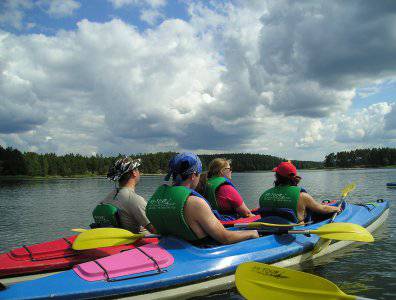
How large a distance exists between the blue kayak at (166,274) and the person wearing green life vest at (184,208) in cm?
24

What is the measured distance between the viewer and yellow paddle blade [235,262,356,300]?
4.21 metres

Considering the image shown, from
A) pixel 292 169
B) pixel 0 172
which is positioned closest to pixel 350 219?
pixel 292 169

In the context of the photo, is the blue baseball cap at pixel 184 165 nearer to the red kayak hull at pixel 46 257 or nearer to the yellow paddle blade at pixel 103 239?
the yellow paddle blade at pixel 103 239

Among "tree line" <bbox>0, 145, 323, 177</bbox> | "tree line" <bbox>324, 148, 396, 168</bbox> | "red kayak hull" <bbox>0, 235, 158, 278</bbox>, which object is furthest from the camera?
"tree line" <bbox>324, 148, 396, 168</bbox>

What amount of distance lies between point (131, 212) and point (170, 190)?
5.49ft

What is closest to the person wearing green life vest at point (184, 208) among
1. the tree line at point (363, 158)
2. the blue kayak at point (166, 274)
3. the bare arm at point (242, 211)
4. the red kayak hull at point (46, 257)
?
the blue kayak at point (166, 274)

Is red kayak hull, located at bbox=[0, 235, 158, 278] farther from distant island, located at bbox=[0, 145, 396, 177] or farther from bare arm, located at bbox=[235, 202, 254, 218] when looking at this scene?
distant island, located at bbox=[0, 145, 396, 177]

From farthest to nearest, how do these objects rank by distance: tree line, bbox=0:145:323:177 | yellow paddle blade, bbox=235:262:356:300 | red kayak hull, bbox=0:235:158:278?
1. tree line, bbox=0:145:323:177
2. red kayak hull, bbox=0:235:158:278
3. yellow paddle blade, bbox=235:262:356:300

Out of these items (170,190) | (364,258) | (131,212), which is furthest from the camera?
(364,258)

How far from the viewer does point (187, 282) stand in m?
5.32

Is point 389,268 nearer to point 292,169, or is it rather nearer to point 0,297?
point 292,169

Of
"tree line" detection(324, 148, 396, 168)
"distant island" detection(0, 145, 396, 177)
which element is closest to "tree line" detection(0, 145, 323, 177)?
"distant island" detection(0, 145, 396, 177)

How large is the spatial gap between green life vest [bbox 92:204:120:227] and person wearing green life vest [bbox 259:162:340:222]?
321cm

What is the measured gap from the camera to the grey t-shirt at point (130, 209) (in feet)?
21.8
